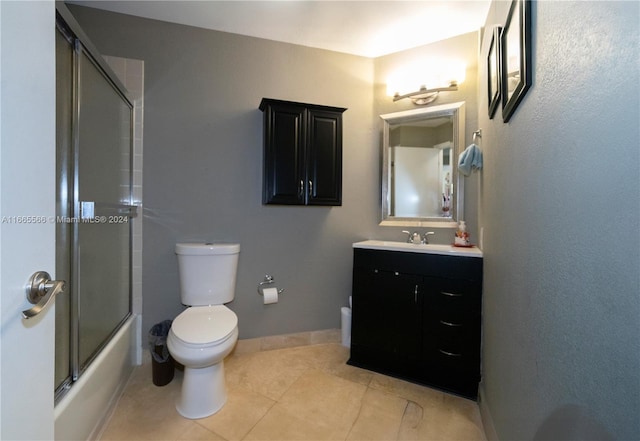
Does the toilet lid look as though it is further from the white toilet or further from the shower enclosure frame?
the shower enclosure frame

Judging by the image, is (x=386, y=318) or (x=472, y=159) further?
(x=386, y=318)

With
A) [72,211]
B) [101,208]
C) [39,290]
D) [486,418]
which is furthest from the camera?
[101,208]

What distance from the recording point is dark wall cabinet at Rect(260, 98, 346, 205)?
78.8 inches

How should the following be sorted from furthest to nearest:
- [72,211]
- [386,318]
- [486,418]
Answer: [386,318] → [486,418] → [72,211]

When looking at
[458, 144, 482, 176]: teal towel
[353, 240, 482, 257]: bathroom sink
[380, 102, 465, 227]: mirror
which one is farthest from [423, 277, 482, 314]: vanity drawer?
[458, 144, 482, 176]: teal towel

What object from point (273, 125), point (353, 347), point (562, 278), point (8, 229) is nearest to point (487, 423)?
point (353, 347)

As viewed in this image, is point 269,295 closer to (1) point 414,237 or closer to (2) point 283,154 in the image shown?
(2) point 283,154

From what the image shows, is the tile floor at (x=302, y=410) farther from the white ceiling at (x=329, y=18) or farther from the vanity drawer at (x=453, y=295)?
the white ceiling at (x=329, y=18)

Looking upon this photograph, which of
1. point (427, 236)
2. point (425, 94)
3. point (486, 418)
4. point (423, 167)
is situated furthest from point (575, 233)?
point (425, 94)

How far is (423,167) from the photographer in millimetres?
2203

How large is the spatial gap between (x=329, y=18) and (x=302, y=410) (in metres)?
2.53

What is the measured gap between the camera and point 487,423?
1.36 metres

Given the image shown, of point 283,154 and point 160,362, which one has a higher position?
point 283,154

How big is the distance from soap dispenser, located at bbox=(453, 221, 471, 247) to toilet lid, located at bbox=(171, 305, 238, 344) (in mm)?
1567
